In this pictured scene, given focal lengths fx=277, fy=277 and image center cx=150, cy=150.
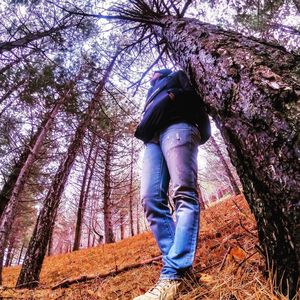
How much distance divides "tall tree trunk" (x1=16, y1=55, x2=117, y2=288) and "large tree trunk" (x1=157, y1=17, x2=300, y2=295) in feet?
12.1

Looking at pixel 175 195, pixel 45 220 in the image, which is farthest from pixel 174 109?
pixel 45 220

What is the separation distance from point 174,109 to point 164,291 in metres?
1.26

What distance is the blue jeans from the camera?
173 cm

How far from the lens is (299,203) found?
1.04 m

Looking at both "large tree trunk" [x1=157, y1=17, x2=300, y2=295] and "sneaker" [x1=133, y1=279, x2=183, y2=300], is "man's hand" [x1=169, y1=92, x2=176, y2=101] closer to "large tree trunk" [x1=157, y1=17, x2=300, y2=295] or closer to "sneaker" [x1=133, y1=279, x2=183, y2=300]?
"large tree trunk" [x1=157, y1=17, x2=300, y2=295]

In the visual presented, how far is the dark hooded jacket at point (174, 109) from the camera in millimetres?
2123

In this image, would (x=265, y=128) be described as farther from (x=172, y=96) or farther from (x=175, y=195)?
(x=172, y=96)

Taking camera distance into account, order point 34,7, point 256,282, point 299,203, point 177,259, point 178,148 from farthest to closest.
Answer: point 34,7, point 178,148, point 177,259, point 256,282, point 299,203

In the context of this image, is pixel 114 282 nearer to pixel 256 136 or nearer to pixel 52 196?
pixel 256 136

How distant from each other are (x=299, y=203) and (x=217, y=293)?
73 centimetres

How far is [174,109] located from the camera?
2137 mm

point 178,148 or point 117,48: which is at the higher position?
point 117,48

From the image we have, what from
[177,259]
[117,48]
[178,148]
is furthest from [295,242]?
[117,48]

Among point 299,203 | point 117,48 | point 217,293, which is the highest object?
point 117,48
